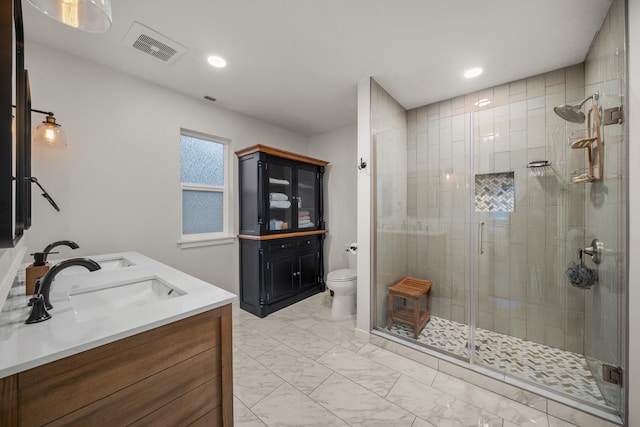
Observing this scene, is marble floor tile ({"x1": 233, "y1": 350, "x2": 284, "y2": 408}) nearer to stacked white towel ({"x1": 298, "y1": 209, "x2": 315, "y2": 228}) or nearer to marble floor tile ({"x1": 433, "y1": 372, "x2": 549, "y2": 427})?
marble floor tile ({"x1": 433, "y1": 372, "x2": 549, "y2": 427})

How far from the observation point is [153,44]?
1.91 meters

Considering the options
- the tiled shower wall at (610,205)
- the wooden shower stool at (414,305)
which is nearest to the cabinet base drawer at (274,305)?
the wooden shower stool at (414,305)

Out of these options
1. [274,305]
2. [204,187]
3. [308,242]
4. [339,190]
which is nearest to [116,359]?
[274,305]

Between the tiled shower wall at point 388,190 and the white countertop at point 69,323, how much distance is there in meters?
1.76

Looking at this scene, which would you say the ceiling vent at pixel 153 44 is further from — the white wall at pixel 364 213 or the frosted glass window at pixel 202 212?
the white wall at pixel 364 213

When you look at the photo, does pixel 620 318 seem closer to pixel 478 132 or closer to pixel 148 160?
pixel 478 132

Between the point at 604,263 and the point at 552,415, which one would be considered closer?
the point at 552,415

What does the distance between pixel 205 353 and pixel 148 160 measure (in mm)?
2132

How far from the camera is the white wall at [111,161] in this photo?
6.35ft

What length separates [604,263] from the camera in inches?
64.6

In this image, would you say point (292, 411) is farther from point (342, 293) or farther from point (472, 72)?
point (472, 72)

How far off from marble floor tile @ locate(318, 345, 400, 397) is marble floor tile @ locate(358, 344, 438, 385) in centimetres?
6

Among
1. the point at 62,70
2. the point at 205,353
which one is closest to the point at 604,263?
the point at 205,353

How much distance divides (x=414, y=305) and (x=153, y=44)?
121 inches
